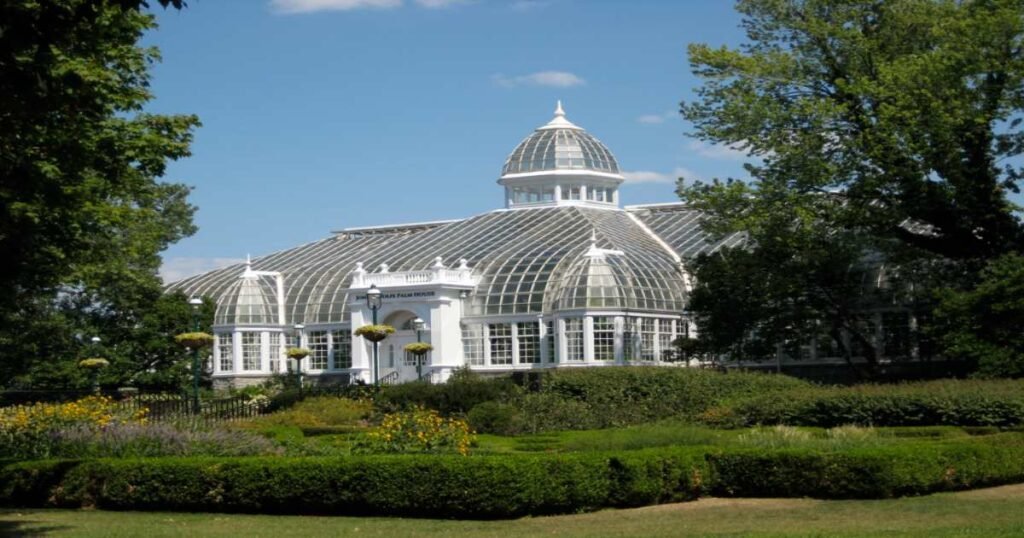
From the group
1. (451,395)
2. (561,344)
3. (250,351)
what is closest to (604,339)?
(561,344)

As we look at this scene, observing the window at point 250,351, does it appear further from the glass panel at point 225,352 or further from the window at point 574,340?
the window at point 574,340

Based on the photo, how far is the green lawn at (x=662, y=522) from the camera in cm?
1457

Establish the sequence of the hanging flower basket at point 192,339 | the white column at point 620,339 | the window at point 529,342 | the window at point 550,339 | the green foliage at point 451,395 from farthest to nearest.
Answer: the window at point 529,342, the window at point 550,339, the white column at point 620,339, the hanging flower basket at point 192,339, the green foliage at point 451,395

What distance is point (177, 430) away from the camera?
20859mm

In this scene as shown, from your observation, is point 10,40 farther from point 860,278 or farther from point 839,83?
point 860,278

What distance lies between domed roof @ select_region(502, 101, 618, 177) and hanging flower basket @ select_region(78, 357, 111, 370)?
705 inches

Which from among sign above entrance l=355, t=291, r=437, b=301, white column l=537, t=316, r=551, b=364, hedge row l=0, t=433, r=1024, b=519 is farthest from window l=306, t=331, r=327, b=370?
hedge row l=0, t=433, r=1024, b=519

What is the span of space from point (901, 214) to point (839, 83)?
11.6ft

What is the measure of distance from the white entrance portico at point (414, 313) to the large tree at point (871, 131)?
1344cm

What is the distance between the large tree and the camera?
3191 centimetres

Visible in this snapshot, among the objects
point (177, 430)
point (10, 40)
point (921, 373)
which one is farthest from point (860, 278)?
point (10, 40)

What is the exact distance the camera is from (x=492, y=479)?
16266mm

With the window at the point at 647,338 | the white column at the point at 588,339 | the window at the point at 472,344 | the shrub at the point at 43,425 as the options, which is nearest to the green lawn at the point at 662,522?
the shrub at the point at 43,425

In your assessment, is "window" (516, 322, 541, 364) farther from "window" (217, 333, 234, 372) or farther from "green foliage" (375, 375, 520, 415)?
"window" (217, 333, 234, 372)
